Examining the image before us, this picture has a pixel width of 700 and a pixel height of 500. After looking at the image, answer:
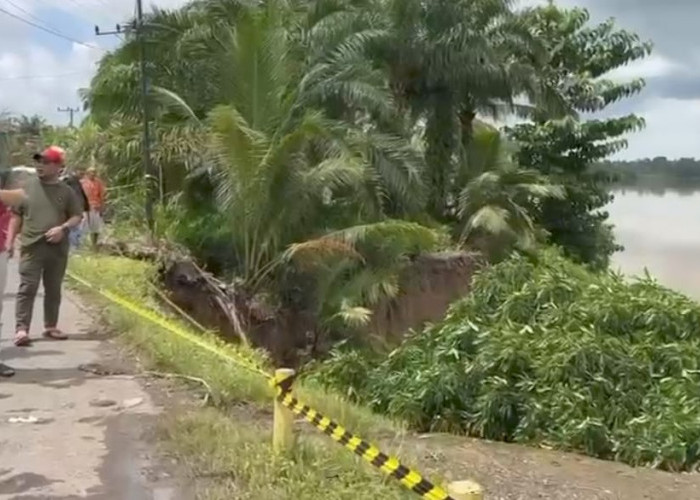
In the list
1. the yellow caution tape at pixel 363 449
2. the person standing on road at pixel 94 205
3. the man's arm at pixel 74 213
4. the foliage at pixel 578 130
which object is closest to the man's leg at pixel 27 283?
the man's arm at pixel 74 213

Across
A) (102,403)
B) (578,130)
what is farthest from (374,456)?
(578,130)

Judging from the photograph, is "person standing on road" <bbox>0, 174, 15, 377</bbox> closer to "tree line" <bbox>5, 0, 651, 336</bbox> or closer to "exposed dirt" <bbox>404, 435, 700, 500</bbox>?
"exposed dirt" <bbox>404, 435, 700, 500</bbox>

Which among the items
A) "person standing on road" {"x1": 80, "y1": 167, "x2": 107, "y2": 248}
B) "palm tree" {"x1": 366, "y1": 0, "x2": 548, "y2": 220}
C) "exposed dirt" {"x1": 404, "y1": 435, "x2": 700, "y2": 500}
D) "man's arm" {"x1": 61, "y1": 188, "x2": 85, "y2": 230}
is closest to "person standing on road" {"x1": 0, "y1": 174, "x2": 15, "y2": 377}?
"man's arm" {"x1": 61, "y1": 188, "x2": 85, "y2": 230}

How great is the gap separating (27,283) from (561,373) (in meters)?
5.17

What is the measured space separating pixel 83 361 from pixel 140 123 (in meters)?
14.7

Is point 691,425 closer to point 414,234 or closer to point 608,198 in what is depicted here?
point 414,234

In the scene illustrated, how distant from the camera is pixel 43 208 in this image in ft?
26.4

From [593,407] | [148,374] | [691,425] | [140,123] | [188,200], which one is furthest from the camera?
[140,123]

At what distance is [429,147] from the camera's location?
22.6 metres

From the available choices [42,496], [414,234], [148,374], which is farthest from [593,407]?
[414,234]

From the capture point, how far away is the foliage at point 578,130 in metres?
25.1

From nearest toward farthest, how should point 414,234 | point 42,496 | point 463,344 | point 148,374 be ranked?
point 42,496
point 148,374
point 463,344
point 414,234

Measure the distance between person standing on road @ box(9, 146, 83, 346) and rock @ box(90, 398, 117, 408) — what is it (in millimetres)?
1754

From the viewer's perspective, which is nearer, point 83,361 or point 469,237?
point 83,361
